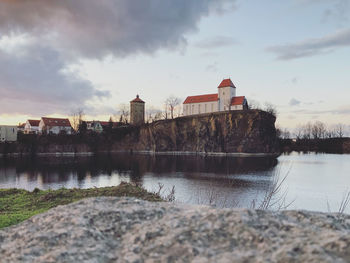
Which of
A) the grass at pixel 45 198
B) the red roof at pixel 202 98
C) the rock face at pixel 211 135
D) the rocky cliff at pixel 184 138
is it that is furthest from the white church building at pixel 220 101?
the grass at pixel 45 198

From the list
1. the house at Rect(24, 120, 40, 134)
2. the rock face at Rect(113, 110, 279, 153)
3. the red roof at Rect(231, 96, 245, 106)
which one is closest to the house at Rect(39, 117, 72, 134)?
the house at Rect(24, 120, 40, 134)

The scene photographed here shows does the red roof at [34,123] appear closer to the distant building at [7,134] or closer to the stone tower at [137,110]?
the distant building at [7,134]

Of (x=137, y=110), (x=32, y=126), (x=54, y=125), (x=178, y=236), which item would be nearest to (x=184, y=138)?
(x=137, y=110)

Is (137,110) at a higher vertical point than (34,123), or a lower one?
higher

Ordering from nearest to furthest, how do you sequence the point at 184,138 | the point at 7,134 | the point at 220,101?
the point at 7,134 < the point at 184,138 < the point at 220,101

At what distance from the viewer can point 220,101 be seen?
108688 millimetres

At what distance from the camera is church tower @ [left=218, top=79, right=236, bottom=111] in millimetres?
105250

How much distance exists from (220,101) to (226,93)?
411 centimetres

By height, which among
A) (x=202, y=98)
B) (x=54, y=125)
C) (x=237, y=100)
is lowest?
(x=54, y=125)

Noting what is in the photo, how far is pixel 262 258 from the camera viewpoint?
1.83 metres

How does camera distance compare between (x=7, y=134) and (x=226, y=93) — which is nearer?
(x=7, y=134)

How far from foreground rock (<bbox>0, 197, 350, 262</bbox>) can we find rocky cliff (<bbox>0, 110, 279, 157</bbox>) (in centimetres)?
9332

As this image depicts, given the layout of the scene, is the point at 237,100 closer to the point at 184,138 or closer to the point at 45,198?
the point at 184,138

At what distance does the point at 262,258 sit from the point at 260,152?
96.0 meters
